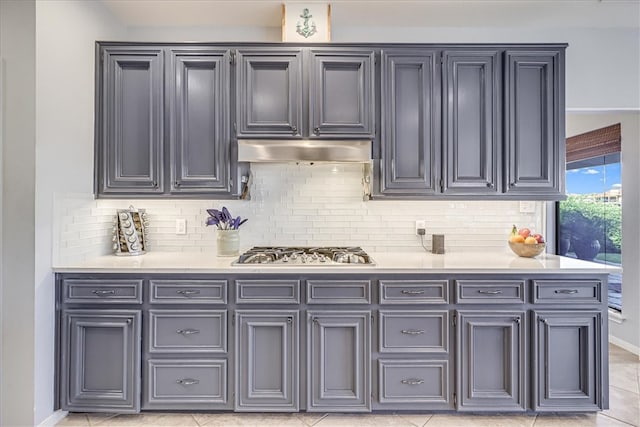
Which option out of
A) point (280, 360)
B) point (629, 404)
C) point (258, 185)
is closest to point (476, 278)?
point (280, 360)

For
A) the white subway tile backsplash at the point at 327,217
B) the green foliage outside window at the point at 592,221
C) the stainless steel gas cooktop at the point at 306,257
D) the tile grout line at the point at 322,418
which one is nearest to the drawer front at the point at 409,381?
the tile grout line at the point at 322,418

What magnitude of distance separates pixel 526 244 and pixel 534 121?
886mm

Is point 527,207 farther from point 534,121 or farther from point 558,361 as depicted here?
point 558,361

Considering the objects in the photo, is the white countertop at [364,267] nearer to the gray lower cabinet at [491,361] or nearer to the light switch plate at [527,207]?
the gray lower cabinet at [491,361]

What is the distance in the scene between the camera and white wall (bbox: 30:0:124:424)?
6.61 ft

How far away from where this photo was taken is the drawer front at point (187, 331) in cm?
215

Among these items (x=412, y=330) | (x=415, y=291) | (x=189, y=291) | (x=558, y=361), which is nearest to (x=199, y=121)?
(x=189, y=291)

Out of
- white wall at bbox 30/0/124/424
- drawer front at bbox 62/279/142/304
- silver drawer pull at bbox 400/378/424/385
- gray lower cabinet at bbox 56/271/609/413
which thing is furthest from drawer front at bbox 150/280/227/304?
silver drawer pull at bbox 400/378/424/385

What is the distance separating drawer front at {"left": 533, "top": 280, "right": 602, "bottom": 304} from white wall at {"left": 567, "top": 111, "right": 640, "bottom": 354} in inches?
65.3

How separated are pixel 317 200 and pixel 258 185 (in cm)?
51

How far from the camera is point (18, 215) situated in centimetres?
198

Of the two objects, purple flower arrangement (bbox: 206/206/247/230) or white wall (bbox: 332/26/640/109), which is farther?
white wall (bbox: 332/26/640/109)

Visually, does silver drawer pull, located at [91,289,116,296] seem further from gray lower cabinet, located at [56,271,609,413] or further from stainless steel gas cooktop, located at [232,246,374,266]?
stainless steel gas cooktop, located at [232,246,374,266]

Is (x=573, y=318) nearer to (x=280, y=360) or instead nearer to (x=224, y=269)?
(x=280, y=360)
